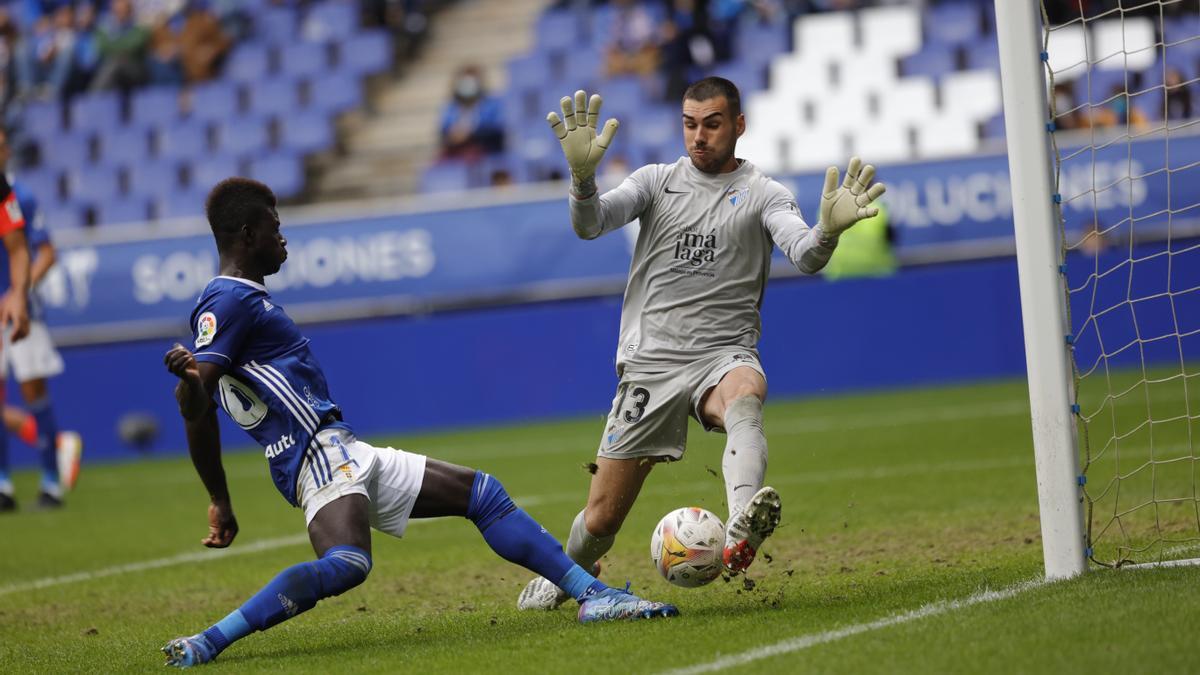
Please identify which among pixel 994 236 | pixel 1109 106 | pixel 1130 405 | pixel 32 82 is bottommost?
pixel 1130 405

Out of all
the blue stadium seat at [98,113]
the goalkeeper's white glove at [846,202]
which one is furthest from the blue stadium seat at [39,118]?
the goalkeeper's white glove at [846,202]

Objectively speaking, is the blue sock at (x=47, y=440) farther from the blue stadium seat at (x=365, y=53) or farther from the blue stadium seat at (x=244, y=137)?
the blue stadium seat at (x=365, y=53)

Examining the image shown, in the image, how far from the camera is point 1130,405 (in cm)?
1248

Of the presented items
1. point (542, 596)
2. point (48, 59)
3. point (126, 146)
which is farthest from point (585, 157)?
point (48, 59)

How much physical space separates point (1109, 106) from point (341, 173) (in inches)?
403

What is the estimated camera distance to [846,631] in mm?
4824

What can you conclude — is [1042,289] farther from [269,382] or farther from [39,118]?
[39,118]

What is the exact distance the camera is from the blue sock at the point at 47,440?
37.9 ft

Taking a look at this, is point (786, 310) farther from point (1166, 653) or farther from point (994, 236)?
point (1166, 653)

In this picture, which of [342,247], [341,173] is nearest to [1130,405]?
[342,247]

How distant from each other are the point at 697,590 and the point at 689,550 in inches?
34.2

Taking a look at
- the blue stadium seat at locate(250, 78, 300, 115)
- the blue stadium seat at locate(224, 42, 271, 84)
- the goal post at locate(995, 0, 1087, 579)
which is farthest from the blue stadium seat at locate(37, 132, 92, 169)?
the goal post at locate(995, 0, 1087, 579)

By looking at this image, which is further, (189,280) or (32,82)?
(32,82)

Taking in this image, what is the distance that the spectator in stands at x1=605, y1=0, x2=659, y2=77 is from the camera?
2000 cm
